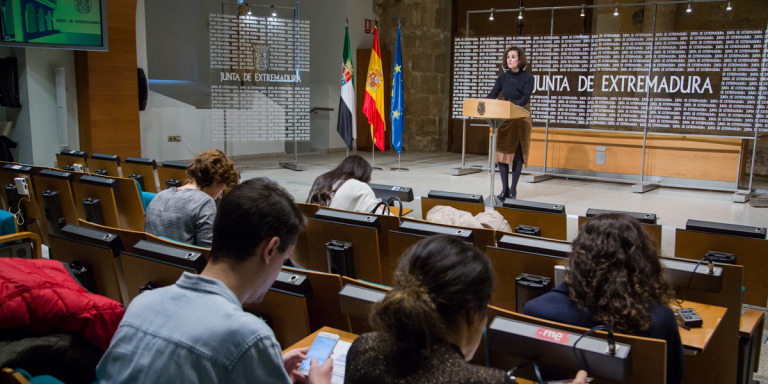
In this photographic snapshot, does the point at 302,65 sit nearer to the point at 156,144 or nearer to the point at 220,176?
the point at 156,144

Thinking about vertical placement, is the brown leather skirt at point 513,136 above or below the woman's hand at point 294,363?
above

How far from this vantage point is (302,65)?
25.3 ft

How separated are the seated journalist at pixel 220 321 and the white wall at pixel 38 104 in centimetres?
685

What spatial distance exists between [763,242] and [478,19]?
8.87m

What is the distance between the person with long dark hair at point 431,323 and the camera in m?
1.08

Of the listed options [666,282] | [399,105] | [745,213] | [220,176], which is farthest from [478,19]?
[666,282]

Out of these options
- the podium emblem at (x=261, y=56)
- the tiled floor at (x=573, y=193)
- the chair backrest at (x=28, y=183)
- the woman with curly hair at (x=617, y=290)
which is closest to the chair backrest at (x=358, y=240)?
the woman with curly hair at (x=617, y=290)

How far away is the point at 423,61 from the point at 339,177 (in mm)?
7596

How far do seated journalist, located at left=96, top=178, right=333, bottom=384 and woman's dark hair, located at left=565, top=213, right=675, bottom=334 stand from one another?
84 cm

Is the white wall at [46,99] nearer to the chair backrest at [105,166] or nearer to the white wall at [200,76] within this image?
the white wall at [200,76]

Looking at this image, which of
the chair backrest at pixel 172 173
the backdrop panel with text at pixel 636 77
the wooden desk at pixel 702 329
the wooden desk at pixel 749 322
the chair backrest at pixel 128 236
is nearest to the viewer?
the wooden desk at pixel 702 329

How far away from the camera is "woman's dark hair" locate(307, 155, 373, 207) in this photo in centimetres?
354

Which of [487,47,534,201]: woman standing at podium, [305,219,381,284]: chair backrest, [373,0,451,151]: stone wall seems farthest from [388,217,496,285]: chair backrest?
[373,0,451,151]: stone wall

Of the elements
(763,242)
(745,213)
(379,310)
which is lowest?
(745,213)
